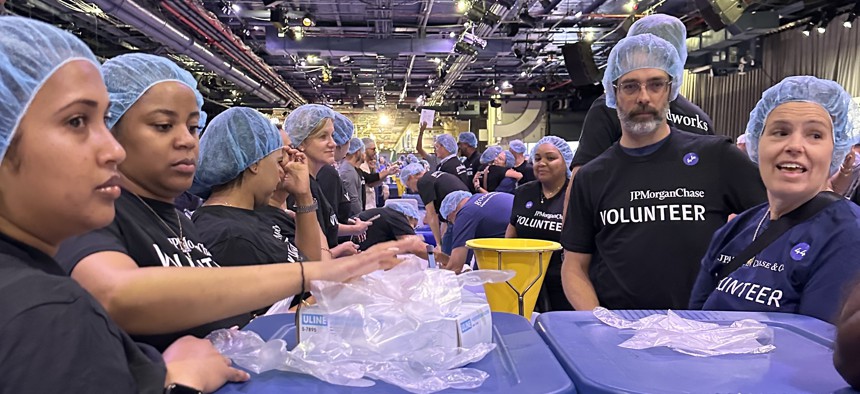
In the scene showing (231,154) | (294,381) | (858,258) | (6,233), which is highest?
(231,154)

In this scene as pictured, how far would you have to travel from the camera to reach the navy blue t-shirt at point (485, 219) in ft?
12.6

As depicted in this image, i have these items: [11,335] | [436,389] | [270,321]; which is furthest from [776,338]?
[11,335]

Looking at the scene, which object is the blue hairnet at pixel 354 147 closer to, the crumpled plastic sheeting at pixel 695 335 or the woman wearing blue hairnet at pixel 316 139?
the woman wearing blue hairnet at pixel 316 139

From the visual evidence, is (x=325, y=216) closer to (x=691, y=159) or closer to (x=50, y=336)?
(x=691, y=159)

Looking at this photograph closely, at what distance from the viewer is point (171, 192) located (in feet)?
4.24

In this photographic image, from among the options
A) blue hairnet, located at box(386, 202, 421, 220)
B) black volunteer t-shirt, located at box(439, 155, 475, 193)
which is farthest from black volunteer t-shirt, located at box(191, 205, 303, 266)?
black volunteer t-shirt, located at box(439, 155, 475, 193)

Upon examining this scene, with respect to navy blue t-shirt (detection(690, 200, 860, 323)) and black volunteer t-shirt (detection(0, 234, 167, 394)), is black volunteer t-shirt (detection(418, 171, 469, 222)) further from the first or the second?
black volunteer t-shirt (detection(0, 234, 167, 394))

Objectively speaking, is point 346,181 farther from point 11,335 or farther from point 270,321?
point 11,335

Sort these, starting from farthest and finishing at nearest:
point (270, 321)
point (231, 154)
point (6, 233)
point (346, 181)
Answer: point (346, 181)
point (231, 154)
point (270, 321)
point (6, 233)

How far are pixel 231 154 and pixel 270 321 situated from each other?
2.64 feet

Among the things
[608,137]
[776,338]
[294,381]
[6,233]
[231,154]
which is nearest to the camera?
[6,233]

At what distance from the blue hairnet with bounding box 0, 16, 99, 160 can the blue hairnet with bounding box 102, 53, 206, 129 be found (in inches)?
17.4

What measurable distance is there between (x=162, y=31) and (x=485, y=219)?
19.4 ft

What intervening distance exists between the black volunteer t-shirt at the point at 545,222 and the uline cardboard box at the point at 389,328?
2.05 m
